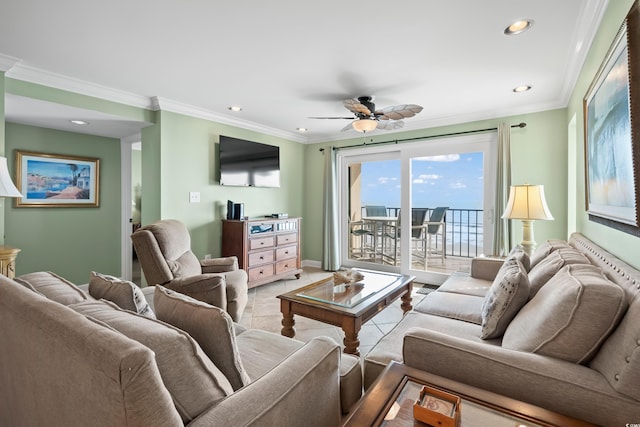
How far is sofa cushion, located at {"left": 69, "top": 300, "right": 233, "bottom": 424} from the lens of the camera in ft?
2.47

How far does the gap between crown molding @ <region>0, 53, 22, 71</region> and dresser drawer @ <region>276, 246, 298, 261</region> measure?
3.19 meters

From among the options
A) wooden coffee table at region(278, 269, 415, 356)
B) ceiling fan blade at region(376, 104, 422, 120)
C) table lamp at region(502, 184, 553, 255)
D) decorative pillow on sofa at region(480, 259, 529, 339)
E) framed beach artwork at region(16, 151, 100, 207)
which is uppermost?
ceiling fan blade at region(376, 104, 422, 120)

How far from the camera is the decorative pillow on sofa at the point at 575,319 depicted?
1.03m

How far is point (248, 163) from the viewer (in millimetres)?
4402

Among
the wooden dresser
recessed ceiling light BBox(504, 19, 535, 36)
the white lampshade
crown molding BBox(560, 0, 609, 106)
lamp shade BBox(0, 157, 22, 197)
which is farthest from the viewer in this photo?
the wooden dresser

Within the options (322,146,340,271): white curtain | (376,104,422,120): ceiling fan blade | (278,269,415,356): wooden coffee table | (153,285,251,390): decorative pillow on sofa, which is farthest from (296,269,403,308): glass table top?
(322,146,340,271): white curtain

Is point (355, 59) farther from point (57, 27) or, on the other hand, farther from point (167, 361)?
point (167, 361)

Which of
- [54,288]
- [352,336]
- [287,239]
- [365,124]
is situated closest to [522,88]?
[365,124]

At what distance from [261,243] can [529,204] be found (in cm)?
308

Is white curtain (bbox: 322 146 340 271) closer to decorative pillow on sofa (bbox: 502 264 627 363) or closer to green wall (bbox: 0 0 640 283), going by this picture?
green wall (bbox: 0 0 640 283)

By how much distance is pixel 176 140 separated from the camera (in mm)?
3648

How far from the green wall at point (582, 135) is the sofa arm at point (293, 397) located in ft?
4.64

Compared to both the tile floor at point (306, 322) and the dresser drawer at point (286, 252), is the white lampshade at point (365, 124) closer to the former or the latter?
the tile floor at point (306, 322)

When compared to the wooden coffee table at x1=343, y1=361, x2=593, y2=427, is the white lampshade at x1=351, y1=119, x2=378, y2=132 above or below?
above
